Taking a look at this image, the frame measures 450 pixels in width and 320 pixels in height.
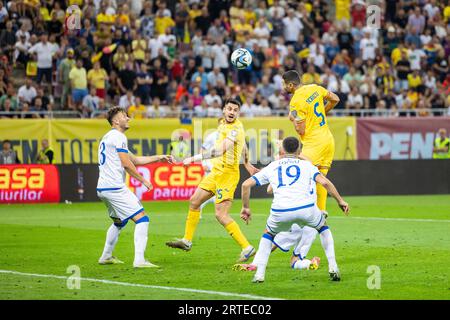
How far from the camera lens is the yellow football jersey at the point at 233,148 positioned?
15078 millimetres

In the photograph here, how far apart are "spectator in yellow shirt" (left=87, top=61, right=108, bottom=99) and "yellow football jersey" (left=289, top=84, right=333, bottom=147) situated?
18.0 meters

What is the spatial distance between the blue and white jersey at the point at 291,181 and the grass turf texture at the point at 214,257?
40.4 inches

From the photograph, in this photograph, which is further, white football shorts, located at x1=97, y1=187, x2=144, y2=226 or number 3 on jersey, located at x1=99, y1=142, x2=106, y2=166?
number 3 on jersey, located at x1=99, y1=142, x2=106, y2=166

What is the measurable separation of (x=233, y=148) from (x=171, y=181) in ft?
47.6

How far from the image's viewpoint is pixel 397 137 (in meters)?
34.3

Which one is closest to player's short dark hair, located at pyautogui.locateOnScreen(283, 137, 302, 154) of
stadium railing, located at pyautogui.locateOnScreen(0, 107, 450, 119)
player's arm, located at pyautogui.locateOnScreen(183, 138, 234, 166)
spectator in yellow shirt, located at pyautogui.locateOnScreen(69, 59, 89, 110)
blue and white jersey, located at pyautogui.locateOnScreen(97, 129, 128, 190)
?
player's arm, located at pyautogui.locateOnScreen(183, 138, 234, 166)

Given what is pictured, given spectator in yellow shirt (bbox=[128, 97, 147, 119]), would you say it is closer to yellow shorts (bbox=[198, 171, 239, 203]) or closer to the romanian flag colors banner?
the romanian flag colors banner

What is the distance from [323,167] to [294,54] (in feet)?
68.3

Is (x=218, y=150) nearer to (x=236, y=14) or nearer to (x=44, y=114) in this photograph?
(x=44, y=114)

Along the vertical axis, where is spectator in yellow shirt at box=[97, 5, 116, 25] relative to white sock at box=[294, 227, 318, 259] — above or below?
above

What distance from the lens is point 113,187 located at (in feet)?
46.1

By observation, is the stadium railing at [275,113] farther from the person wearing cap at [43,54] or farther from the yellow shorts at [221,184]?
the yellow shorts at [221,184]

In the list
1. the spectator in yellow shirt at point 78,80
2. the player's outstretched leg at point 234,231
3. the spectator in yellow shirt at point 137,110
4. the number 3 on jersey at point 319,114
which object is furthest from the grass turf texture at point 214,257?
the spectator in yellow shirt at point 137,110

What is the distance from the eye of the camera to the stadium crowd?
3150cm
